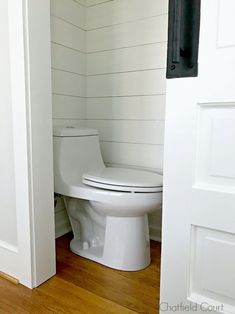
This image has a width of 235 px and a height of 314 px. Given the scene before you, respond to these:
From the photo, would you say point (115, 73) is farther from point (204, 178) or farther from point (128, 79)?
point (204, 178)

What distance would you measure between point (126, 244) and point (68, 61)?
1226 mm

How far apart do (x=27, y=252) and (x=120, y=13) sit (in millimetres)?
1540

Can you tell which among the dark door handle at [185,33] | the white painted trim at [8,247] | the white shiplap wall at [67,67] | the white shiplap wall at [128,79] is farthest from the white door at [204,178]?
the white shiplap wall at [67,67]

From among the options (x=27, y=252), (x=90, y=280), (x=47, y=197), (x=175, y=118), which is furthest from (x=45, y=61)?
(x=90, y=280)

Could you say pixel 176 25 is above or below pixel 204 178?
above

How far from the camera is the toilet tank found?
4.80 ft

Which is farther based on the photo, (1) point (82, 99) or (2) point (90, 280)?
(1) point (82, 99)

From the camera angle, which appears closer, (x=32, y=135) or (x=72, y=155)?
(x=32, y=135)

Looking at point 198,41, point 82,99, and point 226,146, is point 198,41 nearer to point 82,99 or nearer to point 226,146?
point 226,146

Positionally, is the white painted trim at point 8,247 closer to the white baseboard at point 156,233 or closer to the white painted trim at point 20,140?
the white painted trim at point 20,140

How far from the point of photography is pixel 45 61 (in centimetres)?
117

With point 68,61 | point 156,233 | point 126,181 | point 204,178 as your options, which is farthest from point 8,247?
point 68,61

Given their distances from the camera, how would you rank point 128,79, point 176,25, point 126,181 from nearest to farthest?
point 176,25 → point 126,181 → point 128,79

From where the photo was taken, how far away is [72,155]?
1.53m
